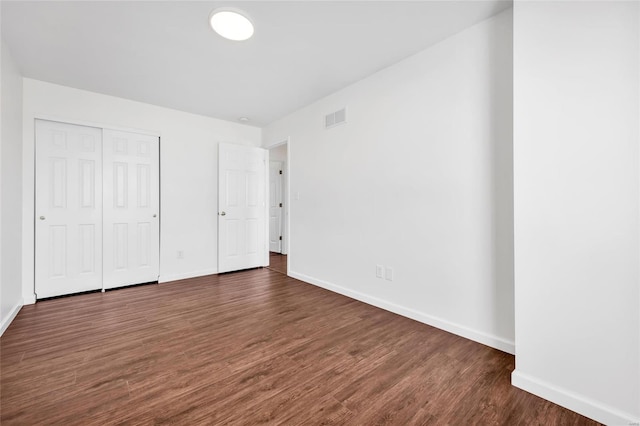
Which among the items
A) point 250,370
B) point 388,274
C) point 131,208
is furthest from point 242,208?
point 250,370

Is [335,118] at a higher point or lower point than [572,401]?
higher

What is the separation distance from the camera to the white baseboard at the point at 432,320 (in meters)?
2.04

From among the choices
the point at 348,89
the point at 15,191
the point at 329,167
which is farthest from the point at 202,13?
the point at 15,191

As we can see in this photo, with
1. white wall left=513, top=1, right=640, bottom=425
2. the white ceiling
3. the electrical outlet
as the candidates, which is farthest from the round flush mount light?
the electrical outlet

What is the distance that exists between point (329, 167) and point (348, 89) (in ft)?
3.16

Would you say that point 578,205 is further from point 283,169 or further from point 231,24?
point 283,169

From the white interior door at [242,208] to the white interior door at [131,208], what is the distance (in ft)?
3.02

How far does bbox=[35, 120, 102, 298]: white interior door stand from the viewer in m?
3.16

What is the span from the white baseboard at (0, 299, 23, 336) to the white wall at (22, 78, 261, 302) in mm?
236

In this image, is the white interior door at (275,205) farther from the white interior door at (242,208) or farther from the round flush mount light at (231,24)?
the round flush mount light at (231,24)

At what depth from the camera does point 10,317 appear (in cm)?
254

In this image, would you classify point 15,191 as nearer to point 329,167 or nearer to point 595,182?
point 329,167

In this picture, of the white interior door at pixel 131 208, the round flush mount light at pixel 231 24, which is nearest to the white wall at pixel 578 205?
the round flush mount light at pixel 231 24

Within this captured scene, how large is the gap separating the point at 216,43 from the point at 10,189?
7.92 feet
